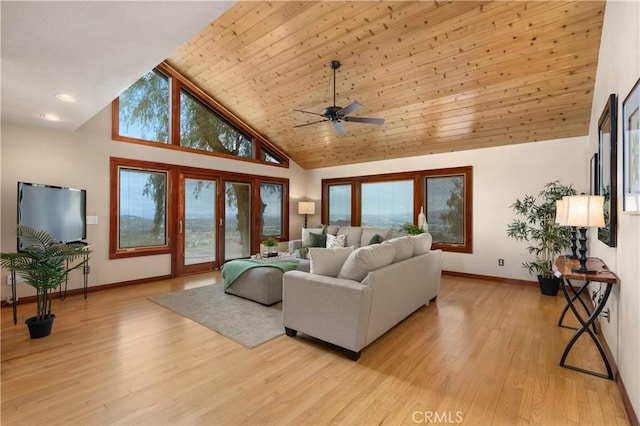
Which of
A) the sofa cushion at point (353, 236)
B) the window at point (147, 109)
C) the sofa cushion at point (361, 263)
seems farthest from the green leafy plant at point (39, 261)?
the sofa cushion at point (353, 236)

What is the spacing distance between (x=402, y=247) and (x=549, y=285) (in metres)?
2.81

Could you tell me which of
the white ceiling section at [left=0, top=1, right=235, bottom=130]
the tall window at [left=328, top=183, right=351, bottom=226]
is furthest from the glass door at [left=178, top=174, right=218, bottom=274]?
the tall window at [left=328, top=183, right=351, bottom=226]

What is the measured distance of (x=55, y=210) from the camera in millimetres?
3789

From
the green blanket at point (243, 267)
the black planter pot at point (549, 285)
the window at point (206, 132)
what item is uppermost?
the window at point (206, 132)

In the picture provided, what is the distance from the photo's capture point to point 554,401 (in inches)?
77.0

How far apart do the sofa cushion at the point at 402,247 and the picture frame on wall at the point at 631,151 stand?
176 centimetres

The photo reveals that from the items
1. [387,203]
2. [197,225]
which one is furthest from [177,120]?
[387,203]

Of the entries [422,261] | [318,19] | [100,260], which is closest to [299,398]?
[422,261]

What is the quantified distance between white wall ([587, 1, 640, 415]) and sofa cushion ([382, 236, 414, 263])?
5.57 ft

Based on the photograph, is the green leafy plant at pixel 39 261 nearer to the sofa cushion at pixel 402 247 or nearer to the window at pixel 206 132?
the window at pixel 206 132

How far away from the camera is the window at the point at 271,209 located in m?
7.14

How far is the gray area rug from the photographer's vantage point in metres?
2.97

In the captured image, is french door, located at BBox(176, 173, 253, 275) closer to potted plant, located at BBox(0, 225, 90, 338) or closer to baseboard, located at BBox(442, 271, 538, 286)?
potted plant, located at BBox(0, 225, 90, 338)

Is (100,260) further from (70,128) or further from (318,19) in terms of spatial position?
(318,19)
